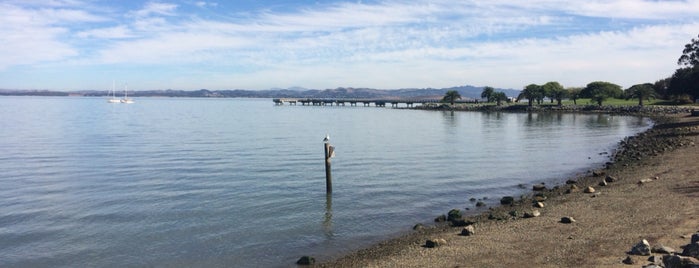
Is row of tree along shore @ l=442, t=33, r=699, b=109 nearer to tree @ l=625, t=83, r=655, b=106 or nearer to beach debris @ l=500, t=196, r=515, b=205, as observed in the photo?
tree @ l=625, t=83, r=655, b=106

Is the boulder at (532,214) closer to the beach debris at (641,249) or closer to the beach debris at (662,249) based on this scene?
the beach debris at (662,249)

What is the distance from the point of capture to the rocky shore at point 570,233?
36.6 feet

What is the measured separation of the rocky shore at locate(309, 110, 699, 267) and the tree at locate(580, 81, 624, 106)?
119 metres

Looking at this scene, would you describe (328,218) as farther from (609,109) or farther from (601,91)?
(601,91)

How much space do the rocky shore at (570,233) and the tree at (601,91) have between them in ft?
391

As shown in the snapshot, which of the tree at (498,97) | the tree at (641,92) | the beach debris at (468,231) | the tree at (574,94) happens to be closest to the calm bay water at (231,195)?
the beach debris at (468,231)

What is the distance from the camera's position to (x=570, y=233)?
44.6ft

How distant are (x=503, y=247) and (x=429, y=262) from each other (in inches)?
83.4

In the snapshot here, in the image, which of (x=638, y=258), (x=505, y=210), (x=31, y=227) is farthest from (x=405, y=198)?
(x=31, y=227)

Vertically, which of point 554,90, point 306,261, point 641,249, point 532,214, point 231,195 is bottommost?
point 306,261

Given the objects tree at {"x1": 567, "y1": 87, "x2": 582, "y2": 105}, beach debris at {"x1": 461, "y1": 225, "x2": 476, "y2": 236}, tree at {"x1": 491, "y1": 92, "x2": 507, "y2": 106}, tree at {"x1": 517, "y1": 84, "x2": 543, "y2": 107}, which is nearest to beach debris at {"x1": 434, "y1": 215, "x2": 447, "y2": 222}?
beach debris at {"x1": 461, "y1": 225, "x2": 476, "y2": 236}

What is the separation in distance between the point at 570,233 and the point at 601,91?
13136cm

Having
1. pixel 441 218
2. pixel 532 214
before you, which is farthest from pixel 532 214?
pixel 441 218

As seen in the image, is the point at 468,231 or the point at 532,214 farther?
the point at 532,214
